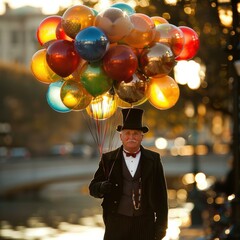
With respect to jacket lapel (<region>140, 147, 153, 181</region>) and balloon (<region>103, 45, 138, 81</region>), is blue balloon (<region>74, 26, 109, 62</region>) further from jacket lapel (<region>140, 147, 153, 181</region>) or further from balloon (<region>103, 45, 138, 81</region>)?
jacket lapel (<region>140, 147, 153, 181</region>)

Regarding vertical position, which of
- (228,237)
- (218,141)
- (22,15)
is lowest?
(228,237)

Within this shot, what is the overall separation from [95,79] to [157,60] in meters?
0.66

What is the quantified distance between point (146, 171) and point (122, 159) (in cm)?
27

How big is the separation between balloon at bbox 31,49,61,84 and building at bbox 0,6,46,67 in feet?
348

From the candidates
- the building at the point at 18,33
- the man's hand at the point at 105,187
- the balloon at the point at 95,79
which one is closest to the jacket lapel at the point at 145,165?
the man's hand at the point at 105,187

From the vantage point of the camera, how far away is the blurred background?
19.0 metres

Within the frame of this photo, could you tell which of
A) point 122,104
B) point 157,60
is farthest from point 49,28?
point 157,60

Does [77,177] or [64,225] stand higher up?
[77,177]

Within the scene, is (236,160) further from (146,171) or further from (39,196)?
(39,196)

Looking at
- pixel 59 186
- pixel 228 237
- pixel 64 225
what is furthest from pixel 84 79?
pixel 59 186

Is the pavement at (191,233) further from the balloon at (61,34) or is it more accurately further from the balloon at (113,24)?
the balloon at (113,24)

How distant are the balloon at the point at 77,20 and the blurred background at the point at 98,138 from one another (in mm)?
1083

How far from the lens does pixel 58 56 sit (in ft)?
32.4

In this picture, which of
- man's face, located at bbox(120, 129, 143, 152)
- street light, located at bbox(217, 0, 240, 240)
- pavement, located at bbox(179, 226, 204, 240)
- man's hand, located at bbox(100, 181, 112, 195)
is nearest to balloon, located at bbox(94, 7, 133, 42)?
man's face, located at bbox(120, 129, 143, 152)
